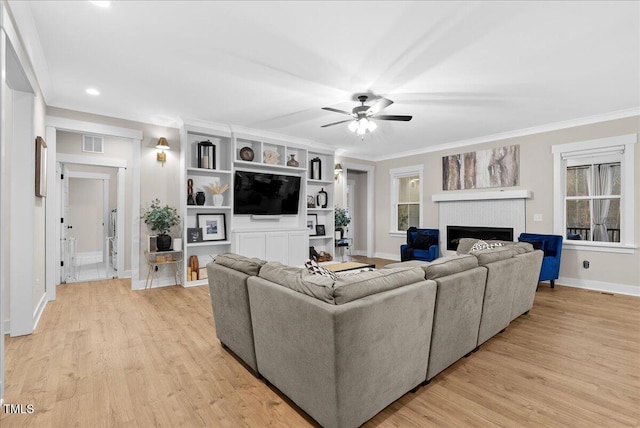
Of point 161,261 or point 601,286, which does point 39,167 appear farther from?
point 601,286

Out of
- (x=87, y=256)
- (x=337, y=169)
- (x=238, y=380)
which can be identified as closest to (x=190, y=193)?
(x=337, y=169)

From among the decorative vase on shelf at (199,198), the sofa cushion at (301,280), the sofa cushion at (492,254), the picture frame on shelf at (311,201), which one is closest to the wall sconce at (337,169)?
the picture frame on shelf at (311,201)

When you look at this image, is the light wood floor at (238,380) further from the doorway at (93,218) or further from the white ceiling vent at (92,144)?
the doorway at (93,218)

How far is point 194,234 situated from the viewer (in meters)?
5.20

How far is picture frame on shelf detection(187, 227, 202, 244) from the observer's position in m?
5.16

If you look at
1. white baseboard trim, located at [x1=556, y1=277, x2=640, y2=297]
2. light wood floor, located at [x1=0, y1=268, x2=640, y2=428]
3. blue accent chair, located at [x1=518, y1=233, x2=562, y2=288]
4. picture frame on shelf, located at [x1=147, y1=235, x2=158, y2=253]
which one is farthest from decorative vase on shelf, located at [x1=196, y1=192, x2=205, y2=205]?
white baseboard trim, located at [x1=556, y1=277, x2=640, y2=297]

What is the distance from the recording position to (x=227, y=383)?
220cm

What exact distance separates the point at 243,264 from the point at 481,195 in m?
5.13

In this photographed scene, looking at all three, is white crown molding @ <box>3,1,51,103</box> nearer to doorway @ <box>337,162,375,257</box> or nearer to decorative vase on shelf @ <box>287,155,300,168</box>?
decorative vase on shelf @ <box>287,155,300,168</box>

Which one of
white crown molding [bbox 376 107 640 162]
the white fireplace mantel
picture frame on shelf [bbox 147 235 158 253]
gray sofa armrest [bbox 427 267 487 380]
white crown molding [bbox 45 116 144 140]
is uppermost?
white crown molding [bbox 376 107 640 162]

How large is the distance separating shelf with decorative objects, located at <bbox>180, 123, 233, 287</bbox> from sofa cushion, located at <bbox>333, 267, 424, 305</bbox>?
395cm

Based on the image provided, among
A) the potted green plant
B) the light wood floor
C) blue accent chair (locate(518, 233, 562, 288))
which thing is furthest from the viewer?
the potted green plant

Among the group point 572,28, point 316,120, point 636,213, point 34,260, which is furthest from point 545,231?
point 34,260

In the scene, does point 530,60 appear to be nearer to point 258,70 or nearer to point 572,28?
point 572,28
